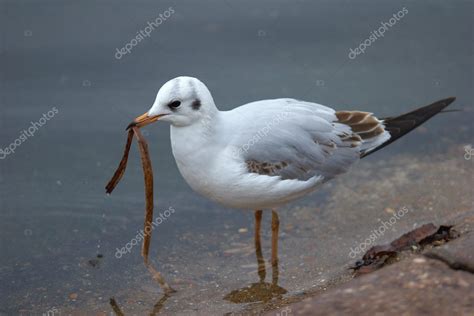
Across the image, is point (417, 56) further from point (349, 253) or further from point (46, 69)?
point (46, 69)

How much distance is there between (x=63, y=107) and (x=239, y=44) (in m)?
1.89

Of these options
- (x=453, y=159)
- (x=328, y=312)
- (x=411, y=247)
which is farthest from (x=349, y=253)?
(x=328, y=312)

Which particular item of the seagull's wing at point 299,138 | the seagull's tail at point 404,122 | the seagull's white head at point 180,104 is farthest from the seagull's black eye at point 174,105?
the seagull's tail at point 404,122

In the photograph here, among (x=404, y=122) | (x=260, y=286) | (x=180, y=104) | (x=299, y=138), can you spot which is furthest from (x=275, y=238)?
(x=180, y=104)

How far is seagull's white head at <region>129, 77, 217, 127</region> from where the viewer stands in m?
4.97

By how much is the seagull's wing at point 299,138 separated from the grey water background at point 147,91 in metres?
0.95

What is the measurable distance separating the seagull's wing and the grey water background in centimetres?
95

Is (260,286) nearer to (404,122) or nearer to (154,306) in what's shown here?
(154,306)

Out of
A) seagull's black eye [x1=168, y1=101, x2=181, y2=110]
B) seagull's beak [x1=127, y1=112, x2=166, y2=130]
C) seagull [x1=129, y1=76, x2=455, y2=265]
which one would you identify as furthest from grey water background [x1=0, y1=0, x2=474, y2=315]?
seagull's black eye [x1=168, y1=101, x2=181, y2=110]

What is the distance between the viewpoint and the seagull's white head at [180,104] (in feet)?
16.3

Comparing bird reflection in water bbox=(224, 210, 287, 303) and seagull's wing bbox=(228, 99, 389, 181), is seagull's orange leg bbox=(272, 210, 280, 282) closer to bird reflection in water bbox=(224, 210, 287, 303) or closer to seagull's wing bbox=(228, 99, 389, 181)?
bird reflection in water bbox=(224, 210, 287, 303)

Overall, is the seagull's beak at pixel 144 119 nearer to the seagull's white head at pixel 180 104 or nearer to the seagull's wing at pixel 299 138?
the seagull's white head at pixel 180 104

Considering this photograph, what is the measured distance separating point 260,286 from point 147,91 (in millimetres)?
2620

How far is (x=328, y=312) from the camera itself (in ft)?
11.8
